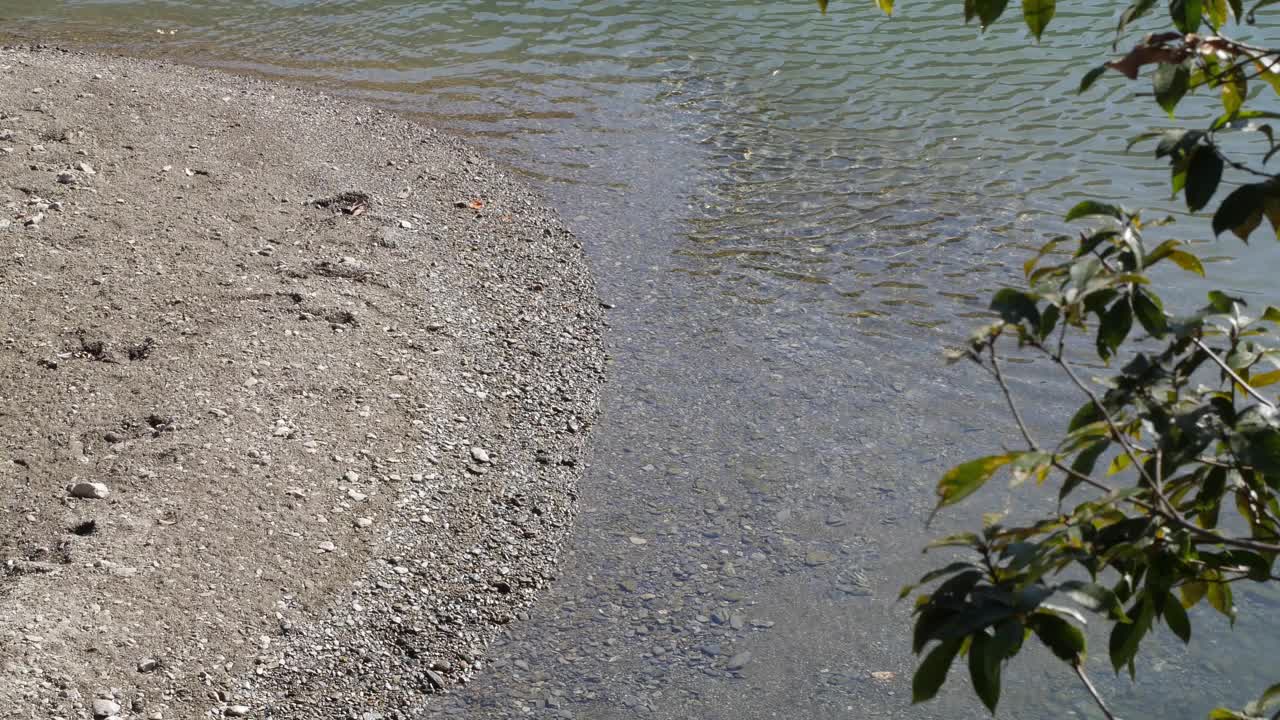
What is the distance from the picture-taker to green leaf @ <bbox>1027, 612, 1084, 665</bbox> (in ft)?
5.35

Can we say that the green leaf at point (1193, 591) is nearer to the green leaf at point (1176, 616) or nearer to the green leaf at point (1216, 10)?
the green leaf at point (1176, 616)

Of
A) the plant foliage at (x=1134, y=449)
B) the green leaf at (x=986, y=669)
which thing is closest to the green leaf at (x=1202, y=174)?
the plant foliage at (x=1134, y=449)

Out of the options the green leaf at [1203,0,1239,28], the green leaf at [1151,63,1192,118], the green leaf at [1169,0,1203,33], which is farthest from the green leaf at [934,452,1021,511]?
the green leaf at [1203,0,1239,28]

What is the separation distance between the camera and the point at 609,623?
15.6 feet

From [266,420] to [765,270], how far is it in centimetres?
362

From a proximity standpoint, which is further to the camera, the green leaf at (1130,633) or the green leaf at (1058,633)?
the green leaf at (1130,633)

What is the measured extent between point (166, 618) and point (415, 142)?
6552 millimetres

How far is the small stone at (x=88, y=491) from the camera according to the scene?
16.2ft

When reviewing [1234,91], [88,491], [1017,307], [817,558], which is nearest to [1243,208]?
[1234,91]

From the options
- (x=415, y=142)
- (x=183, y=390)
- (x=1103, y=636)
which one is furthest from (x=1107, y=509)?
(x=415, y=142)

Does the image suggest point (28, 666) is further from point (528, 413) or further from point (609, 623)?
point (528, 413)

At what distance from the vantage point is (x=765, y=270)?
7.76 meters

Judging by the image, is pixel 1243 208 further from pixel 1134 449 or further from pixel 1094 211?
pixel 1134 449

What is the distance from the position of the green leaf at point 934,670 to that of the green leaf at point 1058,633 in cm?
13
